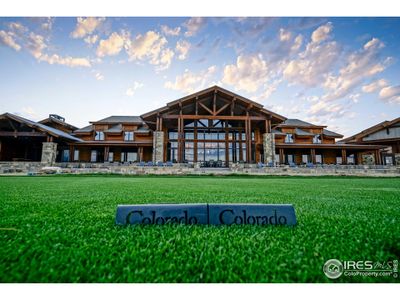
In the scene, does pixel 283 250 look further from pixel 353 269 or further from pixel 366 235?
pixel 366 235

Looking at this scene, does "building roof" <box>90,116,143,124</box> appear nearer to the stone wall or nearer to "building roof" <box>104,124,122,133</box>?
"building roof" <box>104,124,122,133</box>

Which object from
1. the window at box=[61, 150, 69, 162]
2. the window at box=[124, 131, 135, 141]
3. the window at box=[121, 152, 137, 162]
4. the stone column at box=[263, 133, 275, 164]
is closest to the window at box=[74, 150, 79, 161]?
the window at box=[61, 150, 69, 162]

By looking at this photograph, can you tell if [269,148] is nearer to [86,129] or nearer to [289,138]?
[289,138]

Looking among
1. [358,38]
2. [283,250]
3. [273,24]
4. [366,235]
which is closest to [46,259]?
[283,250]

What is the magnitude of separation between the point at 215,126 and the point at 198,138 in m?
2.32

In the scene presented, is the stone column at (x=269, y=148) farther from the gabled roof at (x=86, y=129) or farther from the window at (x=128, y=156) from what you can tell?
the gabled roof at (x=86, y=129)

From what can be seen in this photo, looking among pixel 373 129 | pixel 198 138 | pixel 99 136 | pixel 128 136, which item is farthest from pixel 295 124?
pixel 99 136

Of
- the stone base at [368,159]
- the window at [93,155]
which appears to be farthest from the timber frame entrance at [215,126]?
the stone base at [368,159]

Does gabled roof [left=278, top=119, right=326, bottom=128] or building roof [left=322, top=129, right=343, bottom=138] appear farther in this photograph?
building roof [left=322, top=129, right=343, bottom=138]

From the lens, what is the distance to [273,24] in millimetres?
2920

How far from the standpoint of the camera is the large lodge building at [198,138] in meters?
17.6

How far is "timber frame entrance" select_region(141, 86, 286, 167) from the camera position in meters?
17.9

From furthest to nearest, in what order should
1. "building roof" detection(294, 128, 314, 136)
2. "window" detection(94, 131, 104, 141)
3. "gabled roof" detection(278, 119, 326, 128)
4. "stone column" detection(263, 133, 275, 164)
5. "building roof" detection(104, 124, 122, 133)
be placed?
1. "gabled roof" detection(278, 119, 326, 128)
2. "building roof" detection(294, 128, 314, 136)
3. "window" detection(94, 131, 104, 141)
4. "building roof" detection(104, 124, 122, 133)
5. "stone column" detection(263, 133, 275, 164)

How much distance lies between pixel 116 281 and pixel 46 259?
385 mm
